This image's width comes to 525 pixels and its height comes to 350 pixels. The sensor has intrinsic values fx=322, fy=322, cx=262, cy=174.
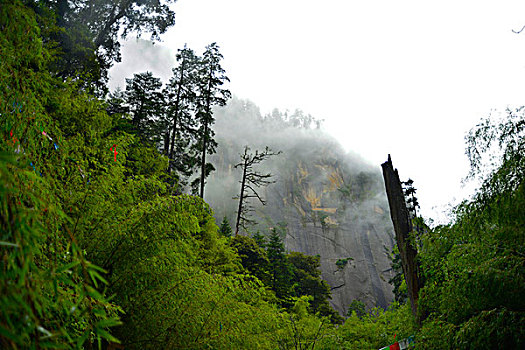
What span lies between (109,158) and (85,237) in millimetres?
930

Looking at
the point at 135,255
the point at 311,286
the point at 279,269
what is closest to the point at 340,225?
the point at 311,286

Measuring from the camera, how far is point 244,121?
43.6 m

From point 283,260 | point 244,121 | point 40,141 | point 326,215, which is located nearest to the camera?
point 40,141

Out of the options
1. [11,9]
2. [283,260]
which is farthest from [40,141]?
[283,260]

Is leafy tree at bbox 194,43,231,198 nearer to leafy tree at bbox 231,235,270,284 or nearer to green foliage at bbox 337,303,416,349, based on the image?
leafy tree at bbox 231,235,270,284

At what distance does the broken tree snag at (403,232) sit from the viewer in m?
3.92

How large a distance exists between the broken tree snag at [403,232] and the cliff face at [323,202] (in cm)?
2183

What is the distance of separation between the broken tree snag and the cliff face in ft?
71.6

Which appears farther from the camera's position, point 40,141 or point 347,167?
point 347,167

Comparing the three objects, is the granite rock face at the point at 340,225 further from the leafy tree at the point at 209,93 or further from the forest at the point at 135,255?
the forest at the point at 135,255

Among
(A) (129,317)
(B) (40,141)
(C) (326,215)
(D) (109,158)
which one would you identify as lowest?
(A) (129,317)

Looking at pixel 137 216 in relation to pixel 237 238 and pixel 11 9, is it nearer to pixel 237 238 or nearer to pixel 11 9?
pixel 11 9

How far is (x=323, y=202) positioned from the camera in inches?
1355

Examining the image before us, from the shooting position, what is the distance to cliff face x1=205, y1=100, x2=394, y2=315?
27.2m
